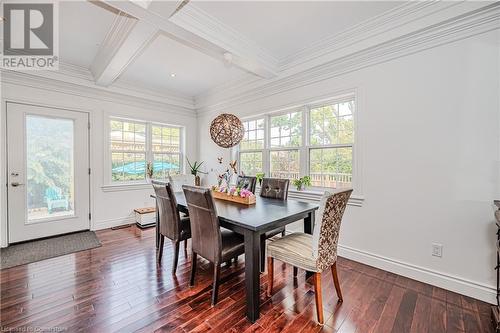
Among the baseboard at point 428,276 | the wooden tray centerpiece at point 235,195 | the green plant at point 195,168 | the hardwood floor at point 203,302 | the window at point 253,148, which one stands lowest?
the hardwood floor at point 203,302

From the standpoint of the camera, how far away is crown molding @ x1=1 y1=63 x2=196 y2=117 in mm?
3461

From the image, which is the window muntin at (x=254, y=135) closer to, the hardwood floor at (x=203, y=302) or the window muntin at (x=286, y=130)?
the window muntin at (x=286, y=130)

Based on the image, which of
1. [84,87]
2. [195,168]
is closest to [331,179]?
[195,168]

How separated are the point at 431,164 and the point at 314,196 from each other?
1451mm

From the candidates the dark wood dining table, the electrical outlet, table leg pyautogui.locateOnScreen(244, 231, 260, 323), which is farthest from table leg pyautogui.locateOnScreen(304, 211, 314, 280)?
the electrical outlet

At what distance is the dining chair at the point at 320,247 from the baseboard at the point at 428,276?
0.98m

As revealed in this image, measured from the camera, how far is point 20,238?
135 inches

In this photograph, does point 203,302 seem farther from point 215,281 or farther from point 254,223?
point 254,223

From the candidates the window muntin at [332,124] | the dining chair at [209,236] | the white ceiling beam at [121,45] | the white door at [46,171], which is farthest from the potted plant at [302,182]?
the white door at [46,171]

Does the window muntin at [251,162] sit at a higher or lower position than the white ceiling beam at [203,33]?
lower

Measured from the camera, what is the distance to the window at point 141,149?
4508mm

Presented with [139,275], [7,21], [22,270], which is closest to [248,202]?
[139,275]

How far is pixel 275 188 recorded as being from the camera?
10.1 feet

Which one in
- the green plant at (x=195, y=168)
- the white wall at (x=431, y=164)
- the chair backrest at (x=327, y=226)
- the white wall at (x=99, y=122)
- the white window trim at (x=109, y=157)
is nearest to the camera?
the chair backrest at (x=327, y=226)
